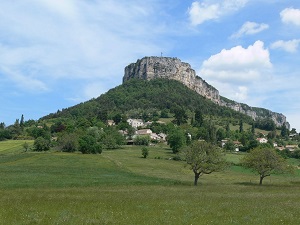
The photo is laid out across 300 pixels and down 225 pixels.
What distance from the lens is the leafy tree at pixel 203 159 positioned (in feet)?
187

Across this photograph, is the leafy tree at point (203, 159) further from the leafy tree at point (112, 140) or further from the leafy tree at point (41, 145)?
the leafy tree at point (112, 140)

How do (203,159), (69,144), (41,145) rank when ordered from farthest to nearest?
(41,145) < (69,144) < (203,159)

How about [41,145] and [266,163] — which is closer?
[266,163]

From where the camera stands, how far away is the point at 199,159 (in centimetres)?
5700

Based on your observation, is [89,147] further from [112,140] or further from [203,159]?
[203,159]

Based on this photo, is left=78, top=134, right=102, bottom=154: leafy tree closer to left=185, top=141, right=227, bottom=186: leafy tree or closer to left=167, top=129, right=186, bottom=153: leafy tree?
left=167, top=129, right=186, bottom=153: leafy tree

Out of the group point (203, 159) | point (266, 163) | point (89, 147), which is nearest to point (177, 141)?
point (89, 147)

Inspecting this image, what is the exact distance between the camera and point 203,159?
5722cm

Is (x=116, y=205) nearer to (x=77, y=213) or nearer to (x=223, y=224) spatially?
(x=77, y=213)

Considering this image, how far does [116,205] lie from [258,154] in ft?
147

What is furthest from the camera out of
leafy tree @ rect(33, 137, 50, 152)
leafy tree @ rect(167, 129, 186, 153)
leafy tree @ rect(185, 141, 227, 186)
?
leafy tree @ rect(167, 129, 186, 153)

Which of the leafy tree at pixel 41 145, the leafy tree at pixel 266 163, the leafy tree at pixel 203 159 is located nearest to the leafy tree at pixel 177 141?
the leafy tree at pixel 41 145

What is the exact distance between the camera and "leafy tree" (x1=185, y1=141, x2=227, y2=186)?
187ft

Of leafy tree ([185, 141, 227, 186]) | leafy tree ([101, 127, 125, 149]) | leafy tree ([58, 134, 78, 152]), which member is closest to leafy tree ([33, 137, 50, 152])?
leafy tree ([58, 134, 78, 152])
